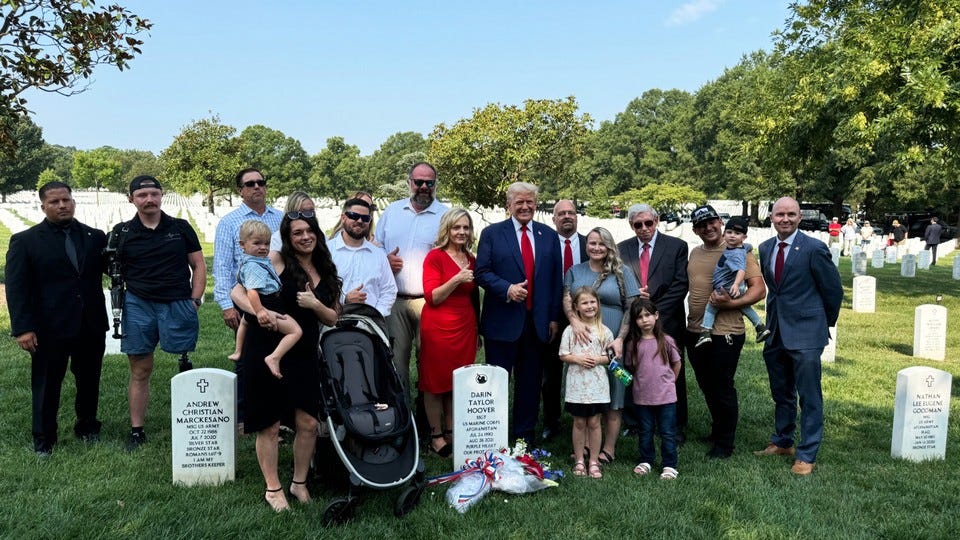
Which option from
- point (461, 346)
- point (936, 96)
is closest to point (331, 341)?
point (461, 346)

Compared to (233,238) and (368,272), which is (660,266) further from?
(233,238)

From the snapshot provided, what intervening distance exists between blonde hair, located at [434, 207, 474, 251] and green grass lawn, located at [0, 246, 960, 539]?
175 cm

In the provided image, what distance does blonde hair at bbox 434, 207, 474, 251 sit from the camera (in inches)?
200

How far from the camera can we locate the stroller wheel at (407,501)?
13.7 feet

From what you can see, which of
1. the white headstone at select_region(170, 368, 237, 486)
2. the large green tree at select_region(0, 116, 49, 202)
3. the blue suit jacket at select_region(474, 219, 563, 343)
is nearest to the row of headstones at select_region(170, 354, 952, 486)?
the white headstone at select_region(170, 368, 237, 486)

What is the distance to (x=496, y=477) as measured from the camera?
15.1ft

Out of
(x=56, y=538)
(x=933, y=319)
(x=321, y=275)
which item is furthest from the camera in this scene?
(x=933, y=319)

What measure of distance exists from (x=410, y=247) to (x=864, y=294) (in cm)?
1154

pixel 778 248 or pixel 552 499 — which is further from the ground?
pixel 778 248

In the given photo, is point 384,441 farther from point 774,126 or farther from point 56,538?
point 774,126

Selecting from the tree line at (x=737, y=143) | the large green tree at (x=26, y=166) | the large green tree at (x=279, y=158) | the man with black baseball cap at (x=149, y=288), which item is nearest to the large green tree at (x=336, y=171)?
the tree line at (x=737, y=143)

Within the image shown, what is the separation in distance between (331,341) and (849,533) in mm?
3487

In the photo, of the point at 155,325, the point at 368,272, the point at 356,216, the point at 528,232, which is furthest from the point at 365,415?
the point at 155,325

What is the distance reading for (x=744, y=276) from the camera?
17.2 ft
